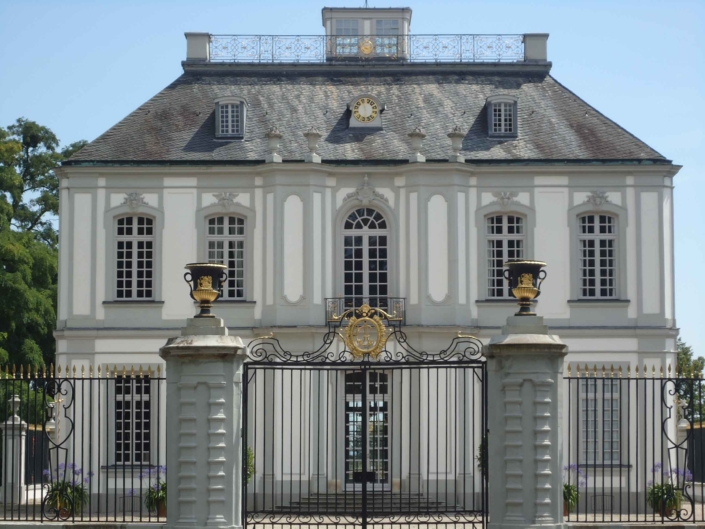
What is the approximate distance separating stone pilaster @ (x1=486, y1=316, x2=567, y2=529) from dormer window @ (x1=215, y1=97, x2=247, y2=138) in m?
16.6

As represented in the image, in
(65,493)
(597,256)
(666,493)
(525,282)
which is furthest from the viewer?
(597,256)

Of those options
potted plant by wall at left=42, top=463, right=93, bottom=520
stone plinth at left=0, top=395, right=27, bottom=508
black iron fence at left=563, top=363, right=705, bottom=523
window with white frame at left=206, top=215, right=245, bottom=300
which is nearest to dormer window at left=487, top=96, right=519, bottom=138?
black iron fence at left=563, top=363, right=705, bottom=523

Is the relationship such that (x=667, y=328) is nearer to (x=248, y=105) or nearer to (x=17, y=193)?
(x=248, y=105)

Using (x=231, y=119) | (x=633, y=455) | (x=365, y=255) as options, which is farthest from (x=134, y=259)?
(x=633, y=455)

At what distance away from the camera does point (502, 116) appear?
1276 inches

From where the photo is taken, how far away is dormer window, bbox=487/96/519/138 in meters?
32.2

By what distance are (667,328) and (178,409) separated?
17105 mm

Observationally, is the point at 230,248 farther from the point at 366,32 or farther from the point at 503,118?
the point at 366,32

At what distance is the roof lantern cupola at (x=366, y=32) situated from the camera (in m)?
34.6

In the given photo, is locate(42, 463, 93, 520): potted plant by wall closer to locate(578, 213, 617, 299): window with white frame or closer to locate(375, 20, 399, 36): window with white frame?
locate(578, 213, 617, 299): window with white frame

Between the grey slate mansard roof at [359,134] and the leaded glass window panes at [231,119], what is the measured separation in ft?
0.85

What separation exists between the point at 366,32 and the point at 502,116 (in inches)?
193

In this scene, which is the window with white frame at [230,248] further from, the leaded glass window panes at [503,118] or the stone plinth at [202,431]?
the stone plinth at [202,431]

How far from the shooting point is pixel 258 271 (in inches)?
1227
